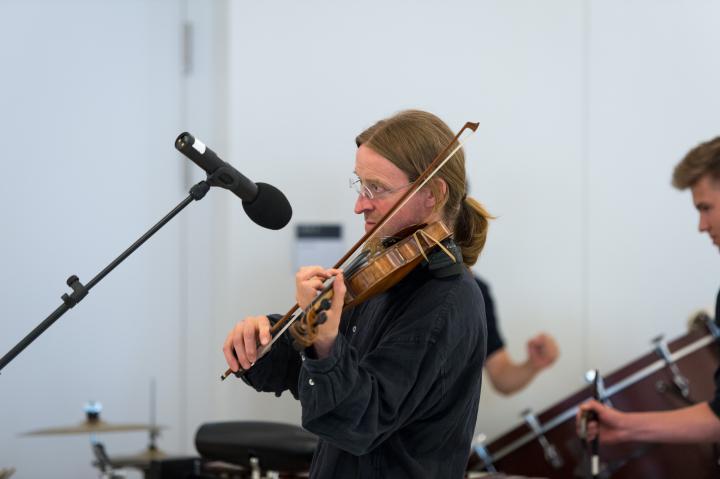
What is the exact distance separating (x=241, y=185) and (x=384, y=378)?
47 cm

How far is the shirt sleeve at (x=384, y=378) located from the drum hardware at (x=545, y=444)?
1.91m

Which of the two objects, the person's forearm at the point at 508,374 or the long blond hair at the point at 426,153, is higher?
the long blond hair at the point at 426,153

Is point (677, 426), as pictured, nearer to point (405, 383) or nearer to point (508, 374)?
point (508, 374)

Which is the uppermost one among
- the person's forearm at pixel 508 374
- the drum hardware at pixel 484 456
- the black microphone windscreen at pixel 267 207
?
the black microphone windscreen at pixel 267 207

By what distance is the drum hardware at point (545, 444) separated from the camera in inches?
138

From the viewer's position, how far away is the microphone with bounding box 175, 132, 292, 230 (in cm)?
172

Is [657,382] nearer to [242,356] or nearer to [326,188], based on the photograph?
[326,188]

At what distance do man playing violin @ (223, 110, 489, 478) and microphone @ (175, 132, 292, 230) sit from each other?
163 millimetres

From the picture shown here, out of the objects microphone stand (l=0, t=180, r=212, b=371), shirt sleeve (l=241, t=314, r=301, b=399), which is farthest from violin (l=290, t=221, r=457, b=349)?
microphone stand (l=0, t=180, r=212, b=371)

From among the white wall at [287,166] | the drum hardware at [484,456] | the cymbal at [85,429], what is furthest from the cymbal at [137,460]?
the drum hardware at [484,456]

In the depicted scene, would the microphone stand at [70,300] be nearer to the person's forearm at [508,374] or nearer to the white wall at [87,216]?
the white wall at [87,216]

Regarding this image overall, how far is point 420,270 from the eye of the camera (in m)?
1.74

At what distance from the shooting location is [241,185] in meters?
1.80

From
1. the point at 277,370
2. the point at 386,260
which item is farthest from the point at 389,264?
the point at 277,370
